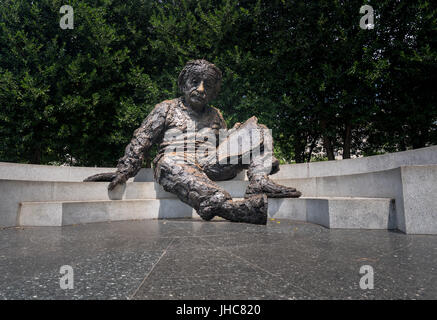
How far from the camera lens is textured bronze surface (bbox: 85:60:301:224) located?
4410mm

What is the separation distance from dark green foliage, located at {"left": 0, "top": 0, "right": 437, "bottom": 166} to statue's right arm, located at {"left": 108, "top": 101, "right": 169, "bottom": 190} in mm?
3298

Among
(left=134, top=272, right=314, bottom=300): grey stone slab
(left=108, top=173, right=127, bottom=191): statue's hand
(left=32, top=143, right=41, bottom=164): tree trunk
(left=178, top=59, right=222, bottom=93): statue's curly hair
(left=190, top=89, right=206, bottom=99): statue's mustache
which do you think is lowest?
(left=134, top=272, right=314, bottom=300): grey stone slab

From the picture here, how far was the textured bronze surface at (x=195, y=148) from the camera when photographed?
4410 millimetres

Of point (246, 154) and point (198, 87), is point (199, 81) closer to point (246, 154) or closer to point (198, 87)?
point (198, 87)

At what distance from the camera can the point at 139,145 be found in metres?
4.98

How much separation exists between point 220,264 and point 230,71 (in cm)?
719

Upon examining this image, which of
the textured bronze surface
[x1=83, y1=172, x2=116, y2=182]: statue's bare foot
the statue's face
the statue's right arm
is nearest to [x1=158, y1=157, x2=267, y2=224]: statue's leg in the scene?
the textured bronze surface

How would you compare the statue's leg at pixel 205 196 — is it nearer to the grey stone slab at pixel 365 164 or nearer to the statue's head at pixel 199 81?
the statue's head at pixel 199 81

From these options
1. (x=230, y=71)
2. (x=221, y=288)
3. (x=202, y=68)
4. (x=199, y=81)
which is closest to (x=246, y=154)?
(x=199, y=81)

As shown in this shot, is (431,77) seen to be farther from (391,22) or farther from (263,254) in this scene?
(263,254)

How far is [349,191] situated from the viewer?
13.9ft

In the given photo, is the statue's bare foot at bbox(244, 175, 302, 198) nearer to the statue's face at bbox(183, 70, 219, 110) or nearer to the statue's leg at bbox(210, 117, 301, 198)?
the statue's leg at bbox(210, 117, 301, 198)
